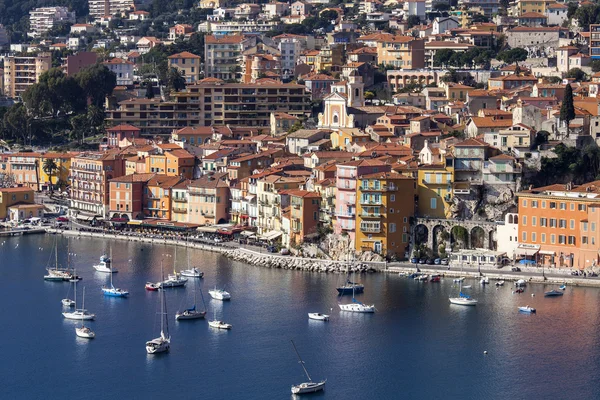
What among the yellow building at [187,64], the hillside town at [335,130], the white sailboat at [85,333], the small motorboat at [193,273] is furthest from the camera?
the yellow building at [187,64]

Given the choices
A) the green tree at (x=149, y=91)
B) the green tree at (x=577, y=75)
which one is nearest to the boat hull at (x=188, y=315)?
the green tree at (x=577, y=75)

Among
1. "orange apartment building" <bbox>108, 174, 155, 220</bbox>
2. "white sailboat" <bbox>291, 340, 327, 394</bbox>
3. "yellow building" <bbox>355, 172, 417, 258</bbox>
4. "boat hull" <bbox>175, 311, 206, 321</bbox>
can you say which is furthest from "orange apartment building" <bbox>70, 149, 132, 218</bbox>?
"white sailboat" <bbox>291, 340, 327, 394</bbox>

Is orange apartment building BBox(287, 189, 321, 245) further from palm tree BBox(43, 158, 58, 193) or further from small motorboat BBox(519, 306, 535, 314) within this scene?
palm tree BBox(43, 158, 58, 193)

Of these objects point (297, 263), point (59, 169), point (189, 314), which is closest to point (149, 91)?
point (59, 169)

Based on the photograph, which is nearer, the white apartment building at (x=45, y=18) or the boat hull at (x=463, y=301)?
the boat hull at (x=463, y=301)

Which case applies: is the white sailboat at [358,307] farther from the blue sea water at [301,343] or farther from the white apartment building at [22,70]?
the white apartment building at [22,70]

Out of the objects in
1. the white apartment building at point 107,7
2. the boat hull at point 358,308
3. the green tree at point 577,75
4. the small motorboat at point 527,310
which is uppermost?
the white apartment building at point 107,7
